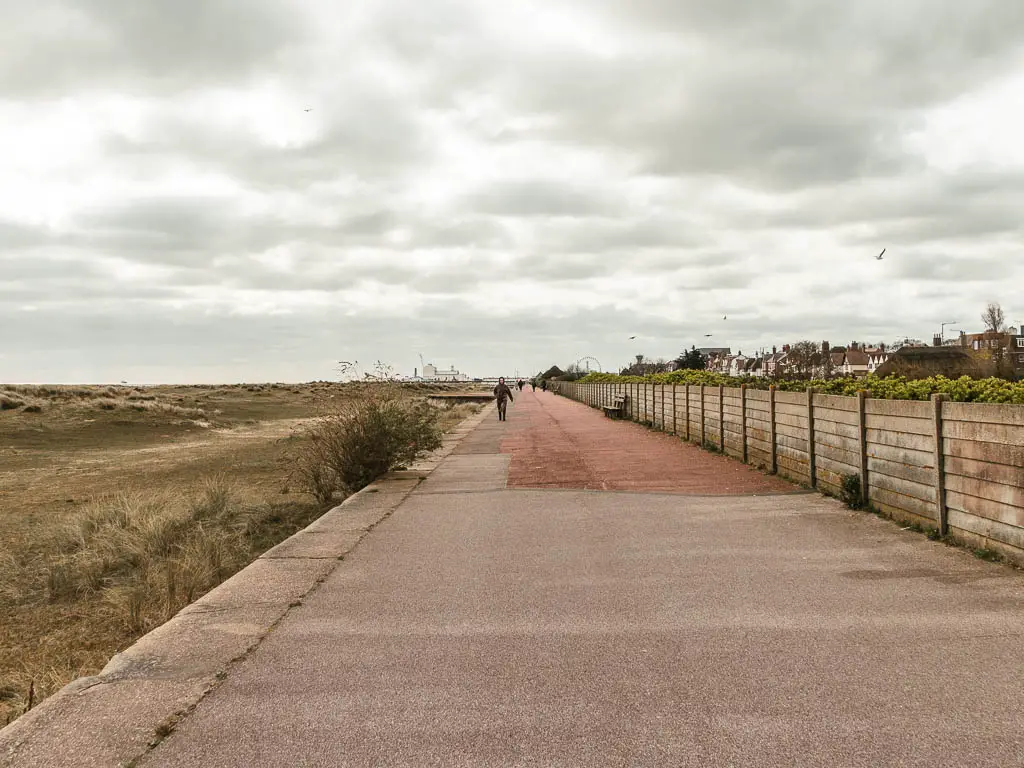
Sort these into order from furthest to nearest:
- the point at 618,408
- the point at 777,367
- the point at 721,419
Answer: the point at 777,367, the point at 618,408, the point at 721,419

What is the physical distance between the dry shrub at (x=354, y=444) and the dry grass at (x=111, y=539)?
0.41 m

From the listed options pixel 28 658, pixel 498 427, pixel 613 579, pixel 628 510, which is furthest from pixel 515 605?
pixel 498 427

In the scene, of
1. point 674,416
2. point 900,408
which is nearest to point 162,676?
point 900,408

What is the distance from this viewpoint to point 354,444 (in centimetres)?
1355

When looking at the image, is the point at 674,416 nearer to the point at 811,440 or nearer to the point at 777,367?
the point at 811,440

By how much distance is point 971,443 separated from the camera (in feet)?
24.2

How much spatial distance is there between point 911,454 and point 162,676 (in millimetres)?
7227

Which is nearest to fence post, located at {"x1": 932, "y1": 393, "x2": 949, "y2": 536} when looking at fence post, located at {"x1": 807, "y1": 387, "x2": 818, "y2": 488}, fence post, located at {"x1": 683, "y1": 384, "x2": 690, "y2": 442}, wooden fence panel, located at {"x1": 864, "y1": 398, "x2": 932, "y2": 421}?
wooden fence panel, located at {"x1": 864, "y1": 398, "x2": 932, "y2": 421}

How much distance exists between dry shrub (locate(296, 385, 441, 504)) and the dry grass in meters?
0.41

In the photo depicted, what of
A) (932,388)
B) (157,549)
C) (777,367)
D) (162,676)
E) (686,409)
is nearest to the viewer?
(162,676)

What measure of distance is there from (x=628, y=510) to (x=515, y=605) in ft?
14.3

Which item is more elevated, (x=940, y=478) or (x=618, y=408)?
(x=940, y=478)

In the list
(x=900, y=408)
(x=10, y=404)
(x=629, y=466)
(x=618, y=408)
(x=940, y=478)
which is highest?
(x=10, y=404)

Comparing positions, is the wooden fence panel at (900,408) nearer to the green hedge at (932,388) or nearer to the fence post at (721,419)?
the green hedge at (932,388)
